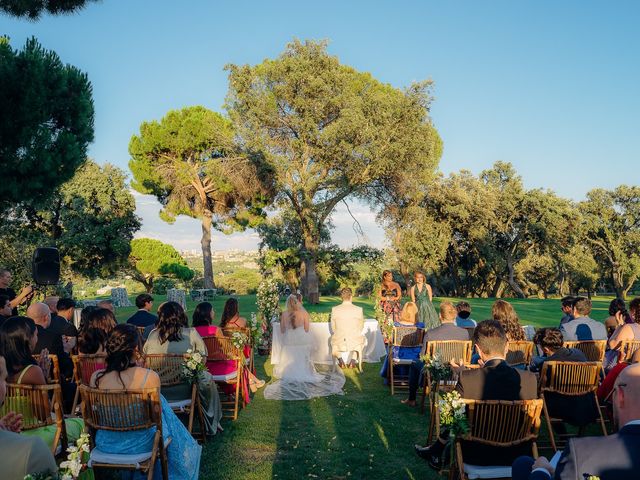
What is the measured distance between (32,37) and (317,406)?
27.5ft

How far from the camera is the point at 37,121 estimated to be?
9.62m

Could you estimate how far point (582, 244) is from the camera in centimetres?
3397

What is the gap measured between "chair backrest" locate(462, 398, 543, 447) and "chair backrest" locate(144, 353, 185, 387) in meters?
2.93

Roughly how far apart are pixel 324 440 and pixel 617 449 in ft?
13.3

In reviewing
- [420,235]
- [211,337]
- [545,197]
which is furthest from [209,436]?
[545,197]

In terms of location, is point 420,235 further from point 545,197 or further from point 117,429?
point 117,429

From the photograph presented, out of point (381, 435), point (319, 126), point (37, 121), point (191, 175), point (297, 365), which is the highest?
point (319, 126)

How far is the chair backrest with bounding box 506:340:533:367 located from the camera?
229 inches

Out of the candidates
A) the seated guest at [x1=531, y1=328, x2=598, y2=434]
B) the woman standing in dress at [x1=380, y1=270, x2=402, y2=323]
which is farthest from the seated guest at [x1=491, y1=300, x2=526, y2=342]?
the woman standing in dress at [x1=380, y1=270, x2=402, y2=323]

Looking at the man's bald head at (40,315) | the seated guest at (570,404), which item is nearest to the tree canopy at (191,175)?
the man's bald head at (40,315)

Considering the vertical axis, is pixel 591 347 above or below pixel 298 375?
above

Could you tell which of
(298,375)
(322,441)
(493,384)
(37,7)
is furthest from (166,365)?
(37,7)

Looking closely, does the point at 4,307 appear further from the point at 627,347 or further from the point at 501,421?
the point at 627,347

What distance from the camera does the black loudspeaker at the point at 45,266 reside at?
10195 mm
